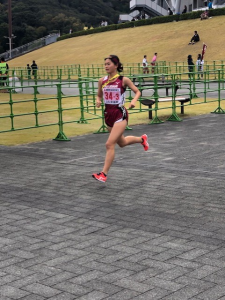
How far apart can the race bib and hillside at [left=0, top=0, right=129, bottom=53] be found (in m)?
93.2

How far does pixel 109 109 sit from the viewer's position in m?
8.80

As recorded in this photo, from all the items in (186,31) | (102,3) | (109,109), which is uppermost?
(102,3)

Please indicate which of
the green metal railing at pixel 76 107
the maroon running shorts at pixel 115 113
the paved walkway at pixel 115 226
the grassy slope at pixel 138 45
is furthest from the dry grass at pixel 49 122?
the grassy slope at pixel 138 45

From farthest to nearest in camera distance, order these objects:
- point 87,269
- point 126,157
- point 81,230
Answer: point 126,157 → point 81,230 → point 87,269

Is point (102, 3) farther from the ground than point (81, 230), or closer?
farther from the ground

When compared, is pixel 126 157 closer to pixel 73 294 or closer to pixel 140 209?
pixel 140 209

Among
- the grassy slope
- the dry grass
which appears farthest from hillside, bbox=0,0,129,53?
the dry grass

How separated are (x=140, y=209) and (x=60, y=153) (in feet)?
15.5

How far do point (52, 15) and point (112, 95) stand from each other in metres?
105

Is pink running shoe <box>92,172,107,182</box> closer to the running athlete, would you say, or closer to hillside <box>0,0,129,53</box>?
the running athlete

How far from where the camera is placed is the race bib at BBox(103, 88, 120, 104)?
8681 millimetres

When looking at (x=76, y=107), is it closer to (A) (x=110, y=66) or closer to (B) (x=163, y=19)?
(A) (x=110, y=66)

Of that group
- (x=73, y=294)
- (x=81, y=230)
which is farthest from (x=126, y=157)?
(x=73, y=294)

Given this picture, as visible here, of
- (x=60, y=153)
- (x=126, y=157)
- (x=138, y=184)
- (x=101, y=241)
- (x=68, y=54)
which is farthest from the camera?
(x=68, y=54)
